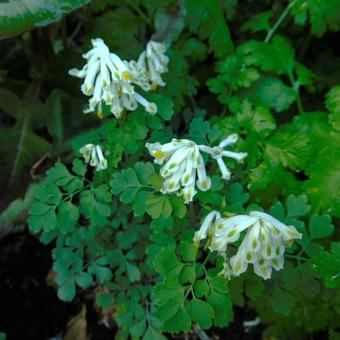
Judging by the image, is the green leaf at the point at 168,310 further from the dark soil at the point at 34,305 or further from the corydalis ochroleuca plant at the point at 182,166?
the dark soil at the point at 34,305

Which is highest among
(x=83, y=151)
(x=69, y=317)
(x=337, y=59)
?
(x=83, y=151)

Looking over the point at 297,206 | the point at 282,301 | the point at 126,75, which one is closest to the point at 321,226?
the point at 297,206

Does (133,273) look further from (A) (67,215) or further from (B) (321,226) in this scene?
(B) (321,226)

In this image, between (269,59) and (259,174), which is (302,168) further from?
(269,59)

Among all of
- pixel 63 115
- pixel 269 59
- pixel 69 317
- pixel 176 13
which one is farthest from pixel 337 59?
pixel 69 317

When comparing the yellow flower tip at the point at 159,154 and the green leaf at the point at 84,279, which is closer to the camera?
the yellow flower tip at the point at 159,154

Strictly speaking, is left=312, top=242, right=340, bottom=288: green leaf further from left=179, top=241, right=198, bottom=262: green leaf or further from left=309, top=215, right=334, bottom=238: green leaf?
left=179, top=241, right=198, bottom=262: green leaf

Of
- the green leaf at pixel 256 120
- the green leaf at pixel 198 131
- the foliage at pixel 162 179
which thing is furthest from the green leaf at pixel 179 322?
the green leaf at pixel 256 120
